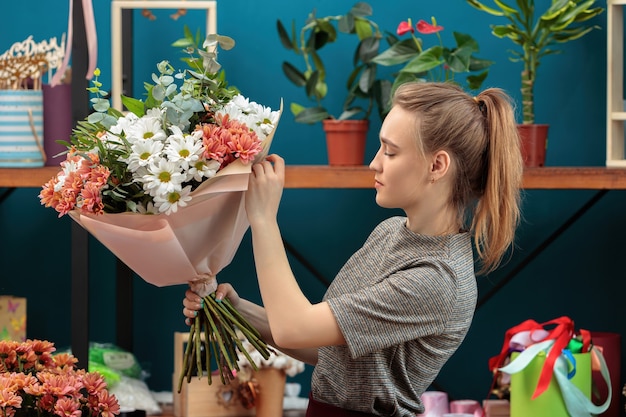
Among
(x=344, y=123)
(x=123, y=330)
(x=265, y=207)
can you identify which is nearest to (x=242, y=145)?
(x=265, y=207)

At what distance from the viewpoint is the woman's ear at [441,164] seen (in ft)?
5.38

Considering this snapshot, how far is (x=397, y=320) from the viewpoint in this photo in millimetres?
1553

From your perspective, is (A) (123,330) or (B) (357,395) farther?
(A) (123,330)

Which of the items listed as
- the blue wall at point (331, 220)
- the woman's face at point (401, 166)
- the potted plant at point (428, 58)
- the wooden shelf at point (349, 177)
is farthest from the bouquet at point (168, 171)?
the blue wall at point (331, 220)

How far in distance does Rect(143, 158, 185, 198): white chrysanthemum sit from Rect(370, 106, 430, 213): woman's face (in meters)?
0.34

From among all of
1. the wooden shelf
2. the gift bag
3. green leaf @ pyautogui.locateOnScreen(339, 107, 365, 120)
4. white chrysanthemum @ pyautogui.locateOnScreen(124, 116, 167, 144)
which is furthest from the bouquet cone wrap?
green leaf @ pyautogui.locateOnScreen(339, 107, 365, 120)

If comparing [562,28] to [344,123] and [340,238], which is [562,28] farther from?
[340,238]

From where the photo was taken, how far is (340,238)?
3301mm

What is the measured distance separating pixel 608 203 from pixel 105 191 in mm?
2140

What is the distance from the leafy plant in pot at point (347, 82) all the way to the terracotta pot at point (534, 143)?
1.45 ft

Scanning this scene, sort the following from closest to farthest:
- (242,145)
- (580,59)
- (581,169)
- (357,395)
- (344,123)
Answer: (242,145) → (357,395) → (581,169) → (344,123) → (580,59)

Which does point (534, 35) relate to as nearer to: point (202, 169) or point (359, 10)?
point (359, 10)

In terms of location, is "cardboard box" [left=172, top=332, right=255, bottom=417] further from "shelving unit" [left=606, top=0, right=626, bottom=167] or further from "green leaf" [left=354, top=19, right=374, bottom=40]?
"shelving unit" [left=606, top=0, right=626, bottom=167]

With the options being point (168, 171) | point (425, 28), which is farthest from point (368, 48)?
point (168, 171)
